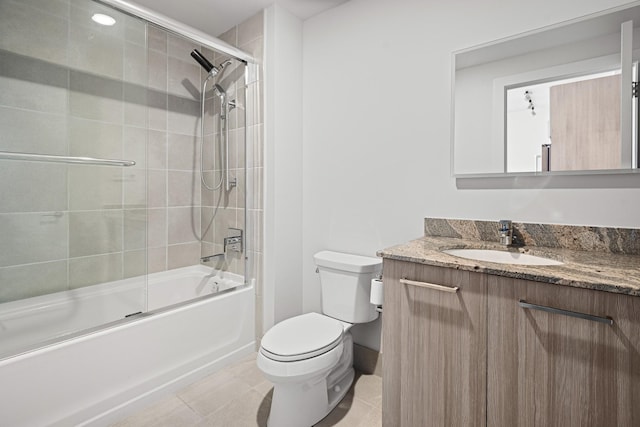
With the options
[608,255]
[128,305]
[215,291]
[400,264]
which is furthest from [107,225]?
[608,255]

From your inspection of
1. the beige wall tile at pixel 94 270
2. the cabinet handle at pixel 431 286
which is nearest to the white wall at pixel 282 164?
the beige wall tile at pixel 94 270

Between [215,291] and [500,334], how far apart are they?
6.00ft

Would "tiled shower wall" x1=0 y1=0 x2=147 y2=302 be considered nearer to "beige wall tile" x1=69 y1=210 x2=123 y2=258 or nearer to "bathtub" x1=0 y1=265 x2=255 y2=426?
"beige wall tile" x1=69 y1=210 x2=123 y2=258

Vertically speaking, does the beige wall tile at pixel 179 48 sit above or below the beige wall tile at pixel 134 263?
above

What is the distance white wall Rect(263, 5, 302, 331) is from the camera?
221 cm

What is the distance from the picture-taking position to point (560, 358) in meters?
1.01

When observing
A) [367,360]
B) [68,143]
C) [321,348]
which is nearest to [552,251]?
[321,348]

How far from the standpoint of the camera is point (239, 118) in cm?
236

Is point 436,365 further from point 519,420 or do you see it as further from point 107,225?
point 107,225

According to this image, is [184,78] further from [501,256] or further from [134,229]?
[501,256]

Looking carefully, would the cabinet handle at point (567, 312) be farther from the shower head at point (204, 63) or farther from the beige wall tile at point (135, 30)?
the shower head at point (204, 63)

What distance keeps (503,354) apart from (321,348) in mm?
772

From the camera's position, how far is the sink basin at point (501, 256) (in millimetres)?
1367

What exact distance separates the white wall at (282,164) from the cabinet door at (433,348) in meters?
1.05
